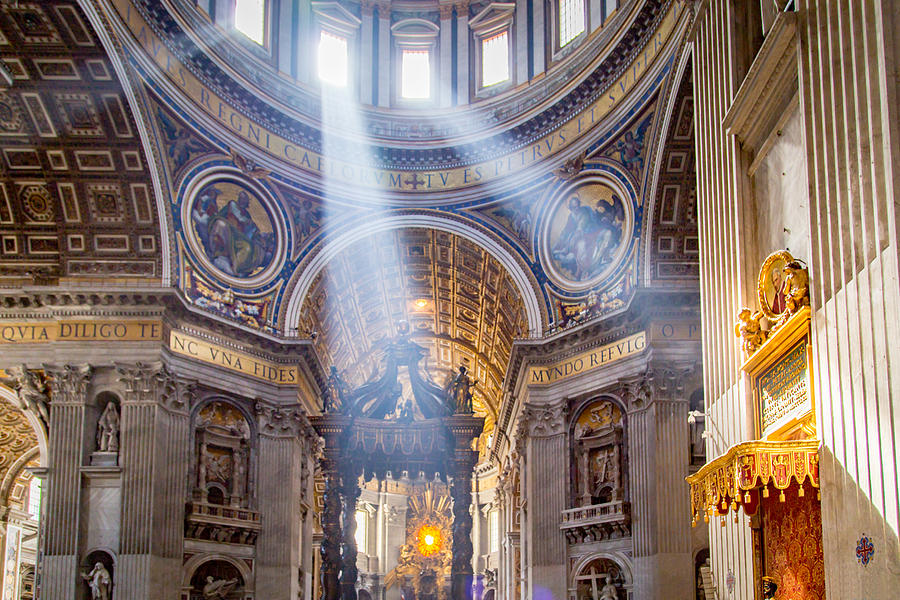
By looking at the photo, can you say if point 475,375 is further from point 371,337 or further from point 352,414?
point 352,414

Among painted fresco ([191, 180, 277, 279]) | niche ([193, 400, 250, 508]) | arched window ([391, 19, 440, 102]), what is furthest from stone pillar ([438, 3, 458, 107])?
niche ([193, 400, 250, 508])

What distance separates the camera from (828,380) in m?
10.5

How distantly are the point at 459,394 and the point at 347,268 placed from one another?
7.92 meters

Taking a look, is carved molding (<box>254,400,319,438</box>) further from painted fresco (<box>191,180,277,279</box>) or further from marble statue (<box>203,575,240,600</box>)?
marble statue (<box>203,575,240,600</box>)

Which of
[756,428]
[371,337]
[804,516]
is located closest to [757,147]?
[756,428]

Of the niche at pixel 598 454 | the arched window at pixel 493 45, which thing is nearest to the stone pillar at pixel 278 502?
the niche at pixel 598 454

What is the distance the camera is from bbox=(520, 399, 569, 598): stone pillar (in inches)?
1059

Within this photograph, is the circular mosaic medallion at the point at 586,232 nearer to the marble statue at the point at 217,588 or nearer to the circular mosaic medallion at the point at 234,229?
the circular mosaic medallion at the point at 234,229

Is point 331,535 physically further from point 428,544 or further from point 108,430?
point 428,544

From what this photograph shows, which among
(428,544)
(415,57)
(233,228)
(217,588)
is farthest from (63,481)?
(428,544)

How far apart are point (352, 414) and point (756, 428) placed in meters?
13.8

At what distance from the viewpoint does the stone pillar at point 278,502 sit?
26875 mm

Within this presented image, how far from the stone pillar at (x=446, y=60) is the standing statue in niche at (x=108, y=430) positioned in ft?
45.1

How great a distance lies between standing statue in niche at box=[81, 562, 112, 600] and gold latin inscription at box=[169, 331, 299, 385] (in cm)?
525
